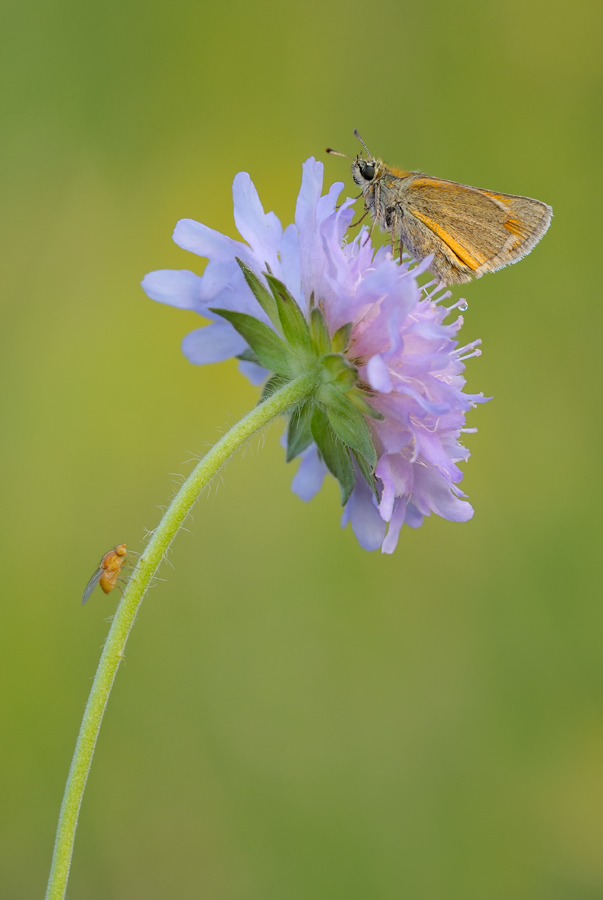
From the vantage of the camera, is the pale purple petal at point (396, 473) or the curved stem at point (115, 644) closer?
the curved stem at point (115, 644)

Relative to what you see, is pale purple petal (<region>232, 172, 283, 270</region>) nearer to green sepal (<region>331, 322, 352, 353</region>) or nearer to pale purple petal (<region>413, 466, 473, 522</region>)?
green sepal (<region>331, 322, 352, 353</region>)

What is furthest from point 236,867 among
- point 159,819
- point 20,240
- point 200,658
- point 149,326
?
point 20,240

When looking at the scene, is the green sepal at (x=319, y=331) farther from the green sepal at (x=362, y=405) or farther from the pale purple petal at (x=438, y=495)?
the pale purple petal at (x=438, y=495)

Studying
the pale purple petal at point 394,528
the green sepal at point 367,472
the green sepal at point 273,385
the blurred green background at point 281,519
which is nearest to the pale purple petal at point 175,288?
the green sepal at point 273,385

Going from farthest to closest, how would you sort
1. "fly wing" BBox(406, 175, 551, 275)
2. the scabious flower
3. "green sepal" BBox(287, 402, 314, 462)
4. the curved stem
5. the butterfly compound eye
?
the butterfly compound eye, "fly wing" BBox(406, 175, 551, 275), "green sepal" BBox(287, 402, 314, 462), the scabious flower, the curved stem

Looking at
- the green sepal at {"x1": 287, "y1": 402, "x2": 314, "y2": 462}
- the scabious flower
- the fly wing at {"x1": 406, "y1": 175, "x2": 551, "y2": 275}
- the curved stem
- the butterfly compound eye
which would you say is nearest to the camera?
the curved stem

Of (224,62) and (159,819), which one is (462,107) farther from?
(159,819)

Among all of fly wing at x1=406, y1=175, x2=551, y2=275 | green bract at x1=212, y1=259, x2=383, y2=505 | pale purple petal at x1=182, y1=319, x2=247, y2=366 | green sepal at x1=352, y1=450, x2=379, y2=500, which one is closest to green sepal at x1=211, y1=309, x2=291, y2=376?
green bract at x1=212, y1=259, x2=383, y2=505
